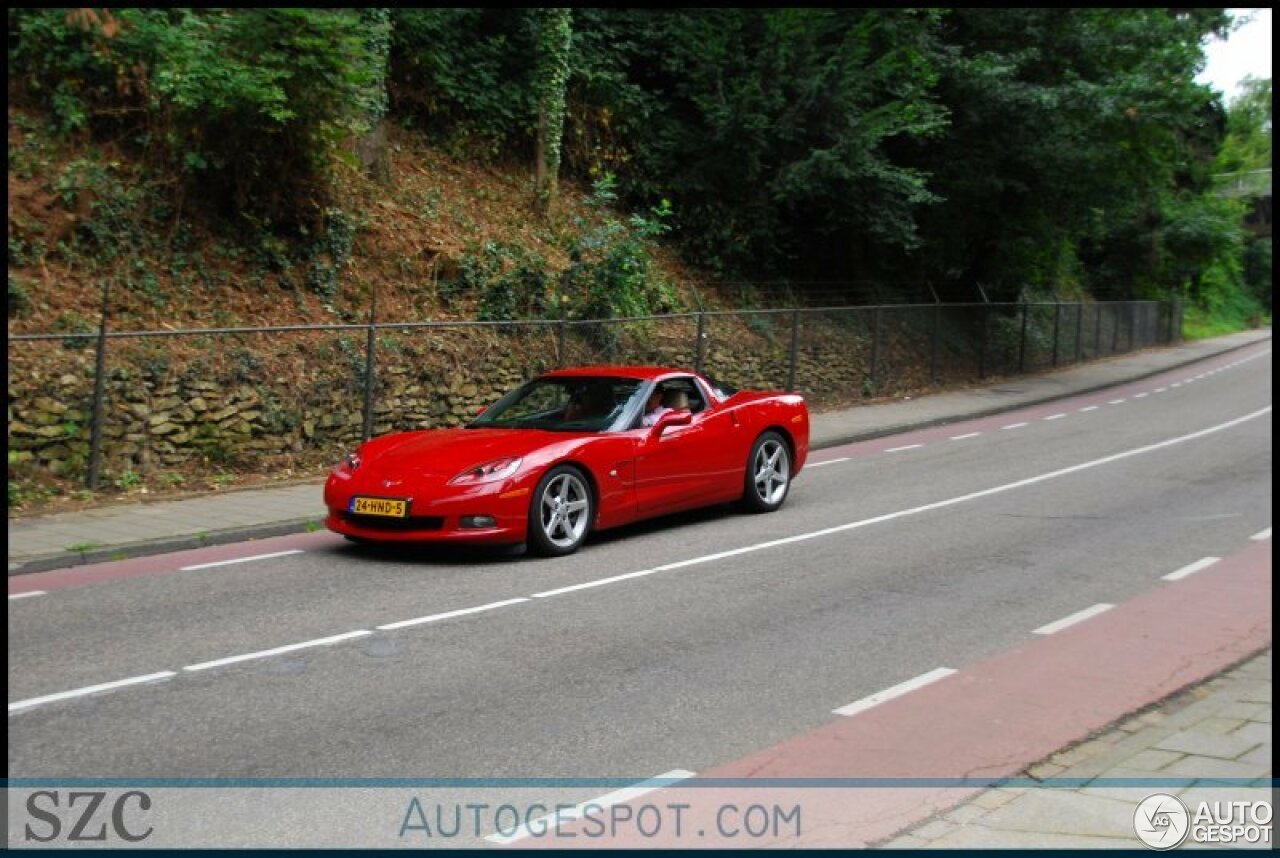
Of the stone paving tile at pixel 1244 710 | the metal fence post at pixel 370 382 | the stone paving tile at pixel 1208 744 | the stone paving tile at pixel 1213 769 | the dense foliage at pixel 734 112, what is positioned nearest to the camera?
the stone paving tile at pixel 1213 769

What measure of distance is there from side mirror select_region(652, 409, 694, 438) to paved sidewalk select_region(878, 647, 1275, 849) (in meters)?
5.44

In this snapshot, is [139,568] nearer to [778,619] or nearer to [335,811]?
[778,619]

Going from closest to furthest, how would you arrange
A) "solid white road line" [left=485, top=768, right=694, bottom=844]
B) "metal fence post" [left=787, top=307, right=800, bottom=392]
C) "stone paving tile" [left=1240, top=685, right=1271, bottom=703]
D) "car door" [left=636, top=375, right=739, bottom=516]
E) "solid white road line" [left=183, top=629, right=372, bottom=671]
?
1. "solid white road line" [left=485, top=768, right=694, bottom=844]
2. "stone paving tile" [left=1240, top=685, right=1271, bottom=703]
3. "solid white road line" [left=183, top=629, right=372, bottom=671]
4. "car door" [left=636, top=375, right=739, bottom=516]
5. "metal fence post" [left=787, top=307, right=800, bottom=392]

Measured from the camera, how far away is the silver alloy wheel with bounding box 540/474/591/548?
393 inches

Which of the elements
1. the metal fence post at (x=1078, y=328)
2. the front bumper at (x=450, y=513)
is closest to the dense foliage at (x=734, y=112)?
the metal fence post at (x=1078, y=328)

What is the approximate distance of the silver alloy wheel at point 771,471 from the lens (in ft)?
40.9

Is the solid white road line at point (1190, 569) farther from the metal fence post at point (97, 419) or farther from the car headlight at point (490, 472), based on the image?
the metal fence post at point (97, 419)

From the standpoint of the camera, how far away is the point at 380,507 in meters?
9.63

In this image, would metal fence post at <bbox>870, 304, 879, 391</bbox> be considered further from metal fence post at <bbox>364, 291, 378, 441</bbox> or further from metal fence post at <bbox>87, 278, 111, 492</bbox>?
metal fence post at <bbox>87, 278, 111, 492</bbox>

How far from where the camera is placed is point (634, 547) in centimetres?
1065

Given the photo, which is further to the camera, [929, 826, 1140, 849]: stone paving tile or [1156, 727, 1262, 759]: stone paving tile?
[1156, 727, 1262, 759]: stone paving tile

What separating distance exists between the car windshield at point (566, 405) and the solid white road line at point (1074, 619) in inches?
164

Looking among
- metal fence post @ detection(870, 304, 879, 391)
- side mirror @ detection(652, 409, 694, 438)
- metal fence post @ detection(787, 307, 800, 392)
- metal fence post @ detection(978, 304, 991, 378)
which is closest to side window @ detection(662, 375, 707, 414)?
side mirror @ detection(652, 409, 694, 438)

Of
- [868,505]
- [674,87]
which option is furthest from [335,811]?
[674,87]
